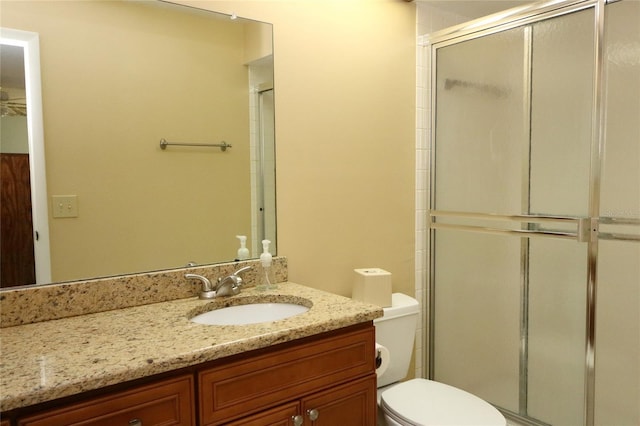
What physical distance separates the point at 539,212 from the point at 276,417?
1450 mm

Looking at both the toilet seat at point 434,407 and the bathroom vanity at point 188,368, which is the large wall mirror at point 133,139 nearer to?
the bathroom vanity at point 188,368

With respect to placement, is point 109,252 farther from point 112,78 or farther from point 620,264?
point 620,264

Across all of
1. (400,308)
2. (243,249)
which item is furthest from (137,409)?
(400,308)

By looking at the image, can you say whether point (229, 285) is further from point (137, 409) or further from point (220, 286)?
point (137, 409)

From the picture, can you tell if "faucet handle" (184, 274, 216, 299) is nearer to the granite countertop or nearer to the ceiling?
the granite countertop

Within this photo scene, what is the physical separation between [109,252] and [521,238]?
5.64 ft

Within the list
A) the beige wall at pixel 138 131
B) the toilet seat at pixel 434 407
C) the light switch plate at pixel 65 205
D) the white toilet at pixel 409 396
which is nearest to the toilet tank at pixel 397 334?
the white toilet at pixel 409 396

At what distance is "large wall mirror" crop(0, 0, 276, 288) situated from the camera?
55.6 inches

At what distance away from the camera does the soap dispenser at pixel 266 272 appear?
1.79 metres

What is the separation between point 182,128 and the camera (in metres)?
1.70

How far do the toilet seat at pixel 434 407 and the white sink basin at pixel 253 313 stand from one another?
0.52m

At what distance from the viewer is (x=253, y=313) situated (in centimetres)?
166

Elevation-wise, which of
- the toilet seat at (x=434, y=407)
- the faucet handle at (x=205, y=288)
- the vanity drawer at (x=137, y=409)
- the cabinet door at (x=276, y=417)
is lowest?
the toilet seat at (x=434, y=407)

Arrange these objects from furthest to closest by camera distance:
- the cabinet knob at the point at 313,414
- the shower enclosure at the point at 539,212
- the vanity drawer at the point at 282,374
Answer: the shower enclosure at the point at 539,212
the cabinet knob at the point at 313,414
the vanity drawer at the point at 282,374
